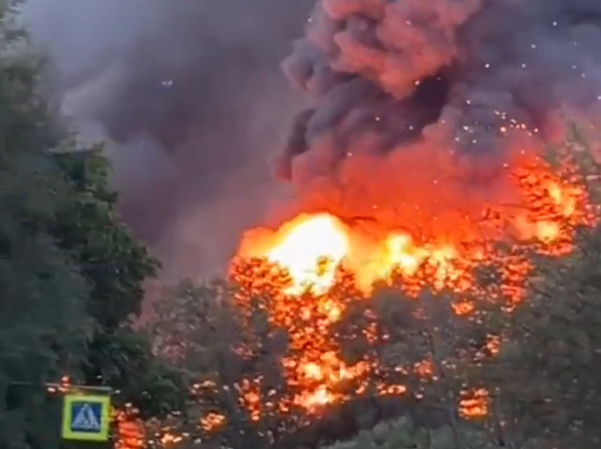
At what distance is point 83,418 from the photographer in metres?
21.1

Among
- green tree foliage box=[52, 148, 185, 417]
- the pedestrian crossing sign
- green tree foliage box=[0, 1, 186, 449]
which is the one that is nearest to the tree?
green tree foliage box=[0, 1, 186, 449]

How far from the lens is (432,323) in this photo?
27.5 m

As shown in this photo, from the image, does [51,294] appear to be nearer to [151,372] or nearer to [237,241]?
[151,372]

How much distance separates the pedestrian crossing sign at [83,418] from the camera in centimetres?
2098

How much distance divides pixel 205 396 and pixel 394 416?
15.5ft

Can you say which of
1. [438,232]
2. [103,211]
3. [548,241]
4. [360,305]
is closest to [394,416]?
[360,305]

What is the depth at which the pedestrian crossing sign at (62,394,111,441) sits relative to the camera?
21.0 meters

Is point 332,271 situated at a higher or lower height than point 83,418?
higher

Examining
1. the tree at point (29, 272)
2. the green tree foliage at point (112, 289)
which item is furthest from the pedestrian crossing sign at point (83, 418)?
the green tree foliage at point (112, 289)

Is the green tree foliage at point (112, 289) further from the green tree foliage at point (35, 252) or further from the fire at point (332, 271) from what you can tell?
the fire at point (332, 271)

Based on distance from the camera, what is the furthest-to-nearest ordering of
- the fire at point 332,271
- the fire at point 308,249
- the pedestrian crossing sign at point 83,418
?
the fire at point 308,249, the fire at point 332,271, the pedestrian crossing sign at point 83,418

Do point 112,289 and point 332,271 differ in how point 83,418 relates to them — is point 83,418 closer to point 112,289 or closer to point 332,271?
point 112,289

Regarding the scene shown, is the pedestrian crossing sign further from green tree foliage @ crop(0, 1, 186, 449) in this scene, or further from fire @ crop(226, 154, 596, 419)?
fire @ crop(226, 154, 596, 419)

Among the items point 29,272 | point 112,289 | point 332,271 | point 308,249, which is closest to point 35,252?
point 29,272
